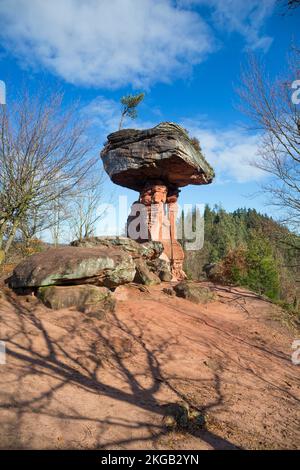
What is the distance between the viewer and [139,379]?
4.21 m

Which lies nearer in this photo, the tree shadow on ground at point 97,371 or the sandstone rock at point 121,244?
the tree shadow on ground at point 97,371

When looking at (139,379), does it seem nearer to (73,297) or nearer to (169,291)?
(73,297)

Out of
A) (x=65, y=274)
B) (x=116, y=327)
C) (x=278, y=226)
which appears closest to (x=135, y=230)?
(x=278, y=226)

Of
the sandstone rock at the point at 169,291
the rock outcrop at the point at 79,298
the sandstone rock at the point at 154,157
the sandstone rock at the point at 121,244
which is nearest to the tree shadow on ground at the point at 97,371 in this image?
the rock outcrop at the point at 79,298

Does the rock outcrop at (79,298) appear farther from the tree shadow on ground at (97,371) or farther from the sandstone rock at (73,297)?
the tree shadow on ground at (97,371)

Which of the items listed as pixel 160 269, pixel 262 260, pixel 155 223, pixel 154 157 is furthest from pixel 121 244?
pixel 262 260

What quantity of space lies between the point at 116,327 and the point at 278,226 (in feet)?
23.9

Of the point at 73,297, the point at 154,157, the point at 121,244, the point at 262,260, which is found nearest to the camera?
the point at 73,297

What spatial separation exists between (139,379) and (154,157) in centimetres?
1004

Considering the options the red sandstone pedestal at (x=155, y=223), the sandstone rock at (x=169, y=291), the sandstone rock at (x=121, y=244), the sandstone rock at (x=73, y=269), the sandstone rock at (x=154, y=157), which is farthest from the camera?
the red sandstone pedestal at (x=155, y=223)

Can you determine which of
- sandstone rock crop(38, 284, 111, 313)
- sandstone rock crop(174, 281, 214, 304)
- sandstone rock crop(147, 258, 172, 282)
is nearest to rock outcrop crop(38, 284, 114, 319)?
sandstone rock crop(38, 284, 111, 313)

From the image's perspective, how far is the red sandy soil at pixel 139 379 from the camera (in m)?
2.78

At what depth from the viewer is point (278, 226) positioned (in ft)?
33.5

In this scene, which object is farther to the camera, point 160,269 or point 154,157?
point 154,157
